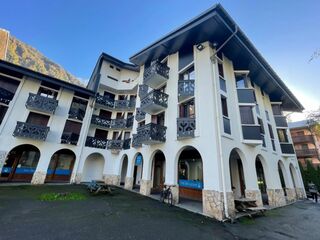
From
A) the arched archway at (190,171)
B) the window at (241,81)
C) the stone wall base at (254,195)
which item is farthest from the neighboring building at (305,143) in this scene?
the stone wall base at (254,195)

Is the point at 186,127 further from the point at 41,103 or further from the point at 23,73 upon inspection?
the point at 23,73

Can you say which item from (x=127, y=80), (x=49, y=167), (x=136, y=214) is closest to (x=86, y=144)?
(x=49, y=167)

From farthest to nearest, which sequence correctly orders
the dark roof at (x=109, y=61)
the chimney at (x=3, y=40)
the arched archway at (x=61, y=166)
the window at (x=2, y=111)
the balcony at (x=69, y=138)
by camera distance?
the chimney at (x=3, y=40)
the dark roof at (x=109, y=61)
the arched archway at (x=61, y=166)
the balcony at (x=69, y=138)
the window at (x=2, y=111)

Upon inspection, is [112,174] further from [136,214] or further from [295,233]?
[295,233]

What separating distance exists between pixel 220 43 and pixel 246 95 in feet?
14.3

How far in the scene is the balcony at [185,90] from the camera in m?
10.4

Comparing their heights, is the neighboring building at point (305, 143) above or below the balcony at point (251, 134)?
above

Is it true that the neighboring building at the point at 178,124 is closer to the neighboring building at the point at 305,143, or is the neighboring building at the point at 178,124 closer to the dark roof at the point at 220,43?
the dark roof at the point at 220,43

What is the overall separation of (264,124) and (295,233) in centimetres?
877

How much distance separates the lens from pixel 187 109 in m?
10.8

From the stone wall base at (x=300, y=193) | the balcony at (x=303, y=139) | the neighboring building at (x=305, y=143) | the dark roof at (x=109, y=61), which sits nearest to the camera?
the stone wall base at (x=300, y=193)

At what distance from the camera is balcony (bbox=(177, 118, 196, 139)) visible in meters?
9.18

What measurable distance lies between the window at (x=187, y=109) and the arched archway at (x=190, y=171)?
2.88m

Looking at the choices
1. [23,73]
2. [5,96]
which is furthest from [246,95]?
[5,96]
